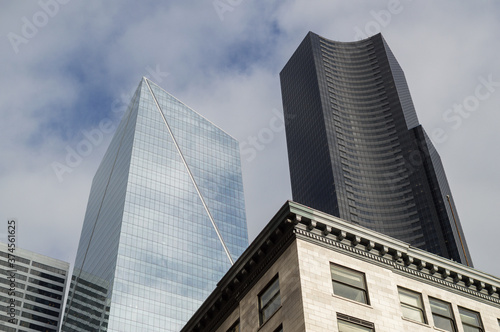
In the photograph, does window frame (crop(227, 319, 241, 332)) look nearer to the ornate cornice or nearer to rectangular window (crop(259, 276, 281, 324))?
rectangular window (crop(259, 276, 281, 324))

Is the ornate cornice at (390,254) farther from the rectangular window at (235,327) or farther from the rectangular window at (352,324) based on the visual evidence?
the rectangular window at (235,327)

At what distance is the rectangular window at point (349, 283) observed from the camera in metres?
42.0

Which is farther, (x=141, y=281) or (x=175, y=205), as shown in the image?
(x=175, y=205)

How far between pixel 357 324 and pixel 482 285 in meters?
→ 14.1

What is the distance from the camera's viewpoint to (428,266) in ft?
157

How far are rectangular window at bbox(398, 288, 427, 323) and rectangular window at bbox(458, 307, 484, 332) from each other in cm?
398

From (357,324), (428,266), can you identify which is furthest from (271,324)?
(428,266)

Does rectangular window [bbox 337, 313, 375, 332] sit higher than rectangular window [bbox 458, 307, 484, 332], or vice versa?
rectangular window [bbox 458, 307, 484, 332]

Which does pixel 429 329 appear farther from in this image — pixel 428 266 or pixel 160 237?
pixel 160 237

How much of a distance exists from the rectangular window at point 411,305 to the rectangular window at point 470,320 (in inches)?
157

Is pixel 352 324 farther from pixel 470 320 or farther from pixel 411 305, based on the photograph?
pixel 470 320

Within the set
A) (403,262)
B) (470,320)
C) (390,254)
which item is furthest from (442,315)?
(390,254)

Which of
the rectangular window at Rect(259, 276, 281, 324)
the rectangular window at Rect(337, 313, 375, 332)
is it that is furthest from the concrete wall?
the rectangular window at Rect(259, 276, 281, 324)

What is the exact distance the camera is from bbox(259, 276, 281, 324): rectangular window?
42531 millimetres
